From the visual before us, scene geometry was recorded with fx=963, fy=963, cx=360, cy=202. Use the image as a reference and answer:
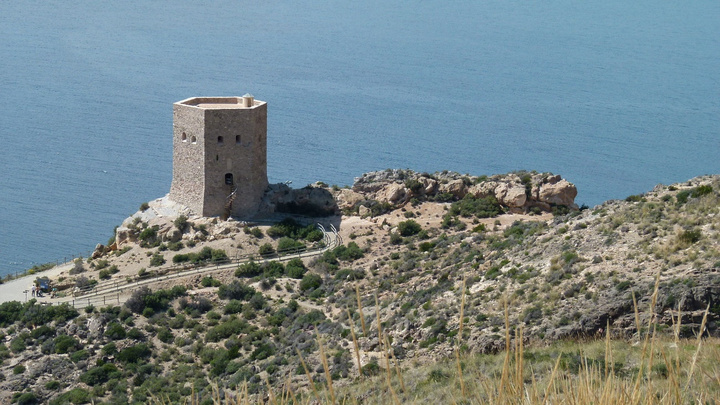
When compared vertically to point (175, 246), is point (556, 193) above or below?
above

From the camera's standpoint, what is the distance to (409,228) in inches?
1123

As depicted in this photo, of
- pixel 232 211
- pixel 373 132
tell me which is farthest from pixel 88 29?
pixel 232 211

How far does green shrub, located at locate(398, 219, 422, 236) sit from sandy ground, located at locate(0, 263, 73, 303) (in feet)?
34.2

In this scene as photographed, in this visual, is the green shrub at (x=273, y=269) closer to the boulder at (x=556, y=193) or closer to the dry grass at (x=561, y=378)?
the boulder at (x=556, y=193)

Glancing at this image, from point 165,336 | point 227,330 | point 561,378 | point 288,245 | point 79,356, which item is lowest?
point 79,356

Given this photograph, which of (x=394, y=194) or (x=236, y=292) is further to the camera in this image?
(x=394, y=194)

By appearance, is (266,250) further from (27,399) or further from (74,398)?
(27,399)

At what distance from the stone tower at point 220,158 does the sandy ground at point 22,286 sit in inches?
182

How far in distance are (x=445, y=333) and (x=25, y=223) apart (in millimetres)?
48915

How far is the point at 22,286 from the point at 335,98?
61358mm

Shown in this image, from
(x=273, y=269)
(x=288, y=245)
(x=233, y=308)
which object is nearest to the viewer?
(x=233, y=308)

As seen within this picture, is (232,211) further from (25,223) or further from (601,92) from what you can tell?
(601,92)

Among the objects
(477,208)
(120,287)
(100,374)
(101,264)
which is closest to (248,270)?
(120,287)

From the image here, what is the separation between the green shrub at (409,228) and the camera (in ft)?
93.3
